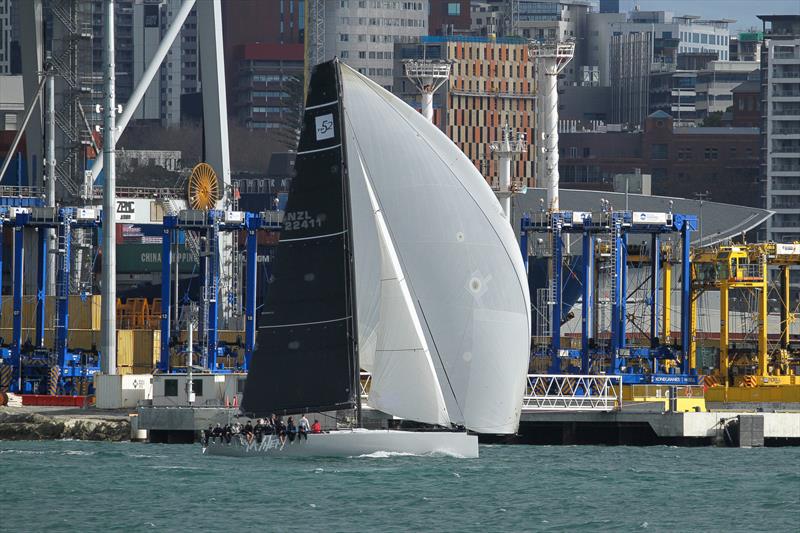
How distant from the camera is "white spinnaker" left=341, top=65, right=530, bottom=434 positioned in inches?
1927

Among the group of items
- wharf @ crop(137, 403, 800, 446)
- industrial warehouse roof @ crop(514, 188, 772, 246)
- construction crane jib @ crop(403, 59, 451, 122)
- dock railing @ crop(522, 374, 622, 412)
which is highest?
construction crane jib @ crop(403, 59, 451, 122)

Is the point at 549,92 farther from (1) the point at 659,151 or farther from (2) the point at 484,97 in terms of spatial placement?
(2) the point at 484,97

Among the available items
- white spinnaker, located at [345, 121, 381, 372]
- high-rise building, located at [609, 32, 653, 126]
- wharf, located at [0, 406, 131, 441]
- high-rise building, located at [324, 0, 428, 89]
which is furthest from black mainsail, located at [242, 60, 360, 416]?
high-rise building, located at [609, 32, 653, 126]

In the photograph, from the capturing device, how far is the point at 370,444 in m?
48.0

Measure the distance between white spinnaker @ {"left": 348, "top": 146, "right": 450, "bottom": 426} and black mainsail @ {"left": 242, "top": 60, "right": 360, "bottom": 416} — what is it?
64 centimetres

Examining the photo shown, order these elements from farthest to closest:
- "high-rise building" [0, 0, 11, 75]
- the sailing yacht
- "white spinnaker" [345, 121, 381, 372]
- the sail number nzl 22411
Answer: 1. "high-rise building" [0, 0, 11, 75]
2. "white spinnaker" [345, 121, 381, 372]
3. the sail number nzl 22411
4. the sailing yacht

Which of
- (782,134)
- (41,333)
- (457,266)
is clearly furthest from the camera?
(782,134)

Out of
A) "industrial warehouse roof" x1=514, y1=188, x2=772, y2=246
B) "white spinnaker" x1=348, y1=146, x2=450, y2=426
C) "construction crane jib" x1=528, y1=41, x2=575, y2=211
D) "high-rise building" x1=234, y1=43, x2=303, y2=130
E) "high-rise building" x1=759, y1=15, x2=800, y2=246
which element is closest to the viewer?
"white spinnaker" x1=348, y1=146, x2=450, y2=426

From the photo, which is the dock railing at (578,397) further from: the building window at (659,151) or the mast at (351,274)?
the building window at (659,151)

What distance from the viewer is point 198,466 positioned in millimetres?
48844

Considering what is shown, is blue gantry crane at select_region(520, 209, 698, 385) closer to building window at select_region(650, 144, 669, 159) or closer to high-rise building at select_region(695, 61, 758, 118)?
building window at select_region(650, 144, 669, 159)

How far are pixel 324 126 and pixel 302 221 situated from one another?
7.61 feet

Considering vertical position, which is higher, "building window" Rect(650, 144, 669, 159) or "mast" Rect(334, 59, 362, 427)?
"building window" Rect(650, 144, 669, 159)

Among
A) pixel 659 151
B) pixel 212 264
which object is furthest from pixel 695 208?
pixel 212 264
